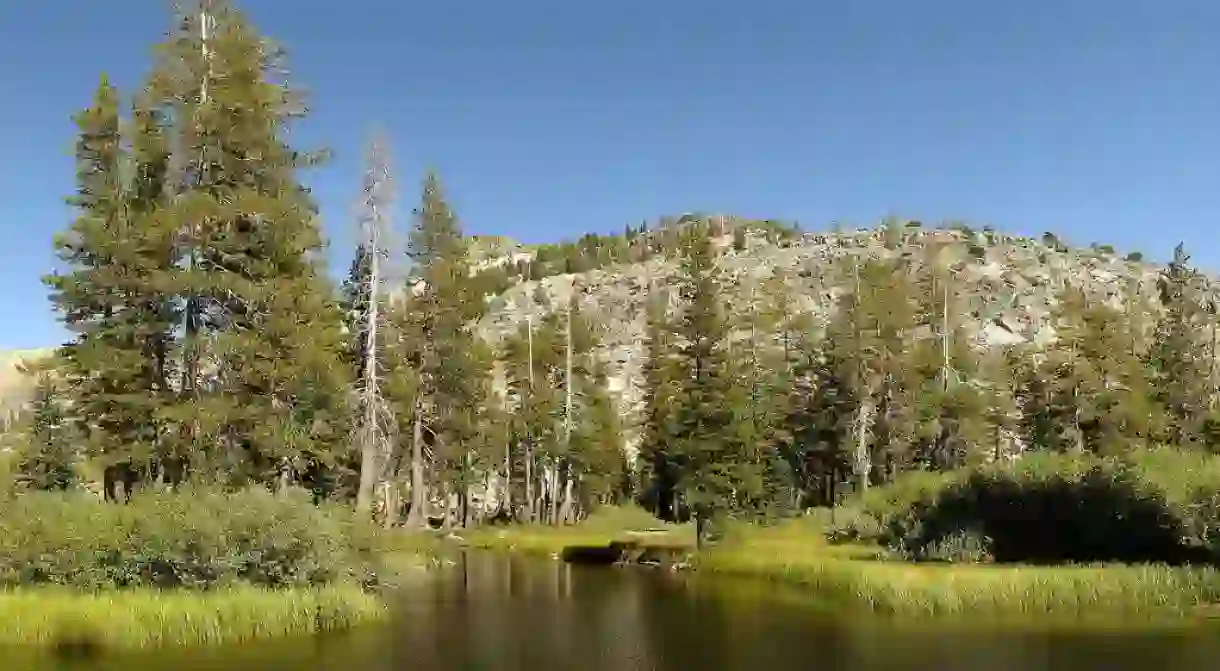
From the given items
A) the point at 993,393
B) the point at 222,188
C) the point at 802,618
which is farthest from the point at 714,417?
the point at 993,393

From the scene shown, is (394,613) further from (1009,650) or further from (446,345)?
(446,345)

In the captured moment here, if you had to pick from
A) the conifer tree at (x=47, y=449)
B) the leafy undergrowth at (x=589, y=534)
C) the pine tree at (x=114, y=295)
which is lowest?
the leafy undergrowth at (x=589, y=534)

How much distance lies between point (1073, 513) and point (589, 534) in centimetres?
3418

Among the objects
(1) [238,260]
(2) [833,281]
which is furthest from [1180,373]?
(2) [833,281]

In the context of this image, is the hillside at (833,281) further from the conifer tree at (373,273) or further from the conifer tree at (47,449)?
the conifer tree at (373,273)

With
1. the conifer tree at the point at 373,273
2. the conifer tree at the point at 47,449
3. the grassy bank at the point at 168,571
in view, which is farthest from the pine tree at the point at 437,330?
the grassy bank at the point at 168,571

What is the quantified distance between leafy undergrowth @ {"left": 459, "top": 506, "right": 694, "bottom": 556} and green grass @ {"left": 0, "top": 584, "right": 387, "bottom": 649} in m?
25.8

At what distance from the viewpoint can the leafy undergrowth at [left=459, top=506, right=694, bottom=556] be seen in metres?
53.3

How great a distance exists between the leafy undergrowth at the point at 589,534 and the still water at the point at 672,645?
19.7 meters

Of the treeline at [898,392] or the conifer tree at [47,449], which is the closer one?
the conifer tree at [47,449]

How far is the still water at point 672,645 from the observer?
19812 mm

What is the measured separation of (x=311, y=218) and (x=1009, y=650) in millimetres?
26505

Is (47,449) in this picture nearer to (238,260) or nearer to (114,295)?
(114,295)

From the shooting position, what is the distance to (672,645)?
22.9 metres
